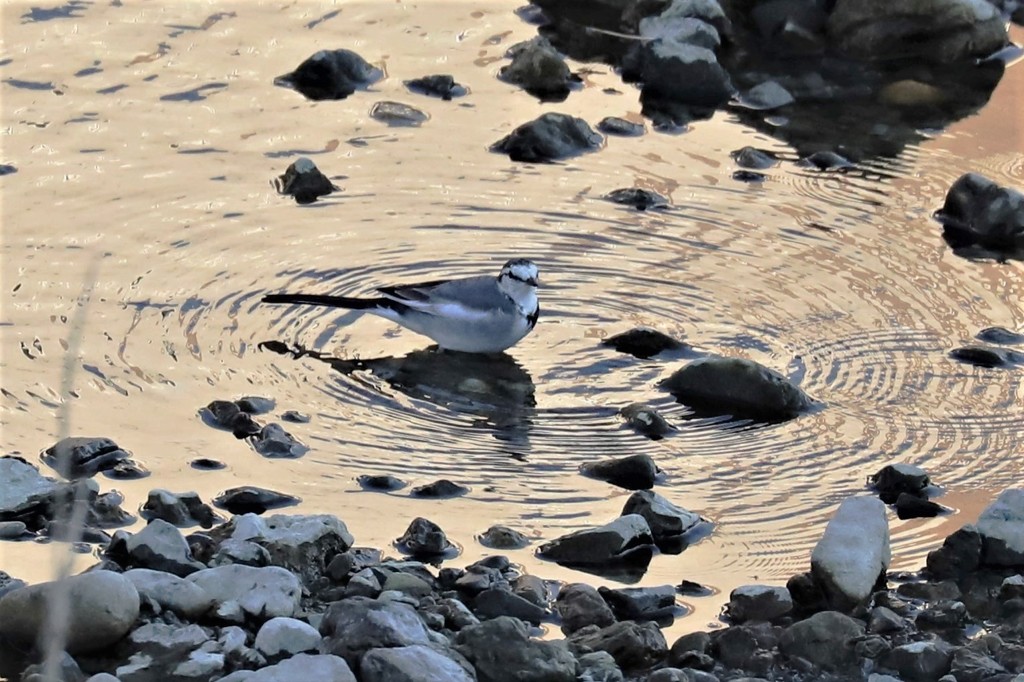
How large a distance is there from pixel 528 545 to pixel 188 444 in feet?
4.88

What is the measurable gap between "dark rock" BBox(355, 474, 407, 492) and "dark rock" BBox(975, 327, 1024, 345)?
3075 mm

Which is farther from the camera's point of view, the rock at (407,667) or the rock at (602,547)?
the rock at (602,547)

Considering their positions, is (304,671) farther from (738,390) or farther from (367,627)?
(738,390)

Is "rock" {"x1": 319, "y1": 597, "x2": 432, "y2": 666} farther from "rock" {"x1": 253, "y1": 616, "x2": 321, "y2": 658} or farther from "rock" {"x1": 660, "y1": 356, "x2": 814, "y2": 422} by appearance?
"rock" {"x1": 660, "y1": 356, "x2": 814, "y2": 422}

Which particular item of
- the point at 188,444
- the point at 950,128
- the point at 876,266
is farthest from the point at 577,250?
the point at 950,128

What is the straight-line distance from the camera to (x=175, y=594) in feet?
17.3

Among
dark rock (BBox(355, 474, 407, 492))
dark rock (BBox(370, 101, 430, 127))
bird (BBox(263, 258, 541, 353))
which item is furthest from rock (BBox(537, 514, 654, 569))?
dark rock (BBox(370, 101, 430, 127))

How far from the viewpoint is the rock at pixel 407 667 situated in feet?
15.8

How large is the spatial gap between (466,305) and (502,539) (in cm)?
198

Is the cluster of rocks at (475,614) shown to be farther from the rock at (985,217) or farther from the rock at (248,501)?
the rock at (985,217)

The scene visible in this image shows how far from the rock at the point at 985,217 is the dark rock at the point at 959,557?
365cm

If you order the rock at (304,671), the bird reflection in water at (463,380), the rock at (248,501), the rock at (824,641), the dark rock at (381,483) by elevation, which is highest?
the rock at (304,671)

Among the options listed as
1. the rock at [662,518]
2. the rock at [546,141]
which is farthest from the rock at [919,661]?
the rock at [546,141]

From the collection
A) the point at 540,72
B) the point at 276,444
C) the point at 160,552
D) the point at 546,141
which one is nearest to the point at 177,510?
the point at 160,552
